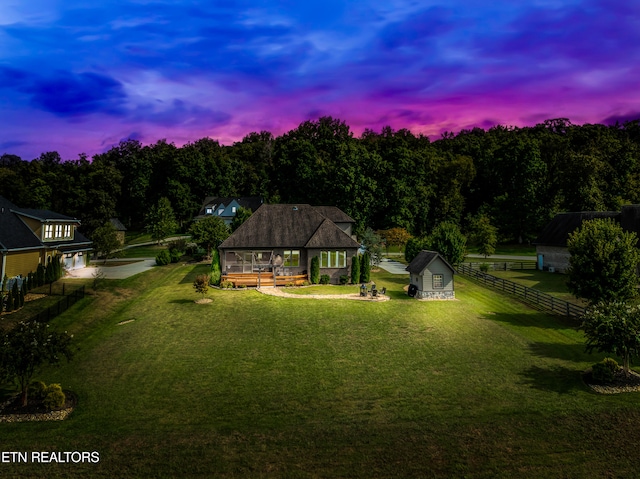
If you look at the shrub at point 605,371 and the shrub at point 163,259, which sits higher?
the shrub at point 163,259

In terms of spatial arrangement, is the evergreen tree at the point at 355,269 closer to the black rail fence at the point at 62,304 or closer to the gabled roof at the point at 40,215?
the black rail fence at the point at 62,304

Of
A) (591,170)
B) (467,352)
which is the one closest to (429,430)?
(467,352)

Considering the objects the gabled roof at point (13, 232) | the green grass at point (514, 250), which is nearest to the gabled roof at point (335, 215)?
the green grass at point (514, 250)

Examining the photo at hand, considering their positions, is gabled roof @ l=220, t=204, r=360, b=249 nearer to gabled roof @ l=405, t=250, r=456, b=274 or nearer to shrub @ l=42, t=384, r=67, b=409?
gabled roof @ l=405, t=250, r=456, b=274

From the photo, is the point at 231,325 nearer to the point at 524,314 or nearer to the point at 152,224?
the point at 524,314

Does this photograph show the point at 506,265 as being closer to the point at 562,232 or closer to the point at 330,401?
the point at 562,232

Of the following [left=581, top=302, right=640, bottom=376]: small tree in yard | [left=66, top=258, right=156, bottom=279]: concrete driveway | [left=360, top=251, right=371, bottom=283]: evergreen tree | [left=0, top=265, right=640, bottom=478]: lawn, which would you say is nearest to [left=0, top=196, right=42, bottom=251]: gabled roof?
[left=66, top=258, right=156, bottom=279]: concrete driveway

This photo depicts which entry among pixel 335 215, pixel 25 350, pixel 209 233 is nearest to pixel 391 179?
pixel 335 215

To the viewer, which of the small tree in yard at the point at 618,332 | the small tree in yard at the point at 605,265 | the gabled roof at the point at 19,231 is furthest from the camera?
the gabled roof at the point at 19,231
